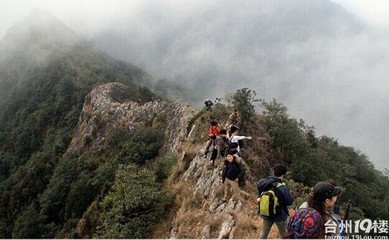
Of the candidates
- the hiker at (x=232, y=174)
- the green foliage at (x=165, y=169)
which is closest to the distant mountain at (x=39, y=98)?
the green foliage at (x=165, y=169)

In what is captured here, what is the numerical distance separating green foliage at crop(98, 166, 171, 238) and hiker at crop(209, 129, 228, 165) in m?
2.80

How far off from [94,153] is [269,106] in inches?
970

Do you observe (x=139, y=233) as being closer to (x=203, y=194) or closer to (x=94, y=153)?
(x=203, y=194)

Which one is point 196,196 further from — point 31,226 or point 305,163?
point 31,226

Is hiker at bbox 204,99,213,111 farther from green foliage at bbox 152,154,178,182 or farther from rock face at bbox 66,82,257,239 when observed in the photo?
green foliage at bbox 152,154,178,182

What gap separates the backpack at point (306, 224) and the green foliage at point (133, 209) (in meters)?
11.5

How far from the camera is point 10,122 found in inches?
4456

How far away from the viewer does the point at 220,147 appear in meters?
17.3

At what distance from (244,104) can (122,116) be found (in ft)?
94.1

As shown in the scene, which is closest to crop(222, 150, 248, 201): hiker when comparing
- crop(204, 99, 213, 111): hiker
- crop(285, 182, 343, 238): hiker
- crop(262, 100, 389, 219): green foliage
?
crop(285, 182, 343, 238): hiker

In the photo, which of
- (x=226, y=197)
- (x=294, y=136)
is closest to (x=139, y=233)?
(x=226, y=197)

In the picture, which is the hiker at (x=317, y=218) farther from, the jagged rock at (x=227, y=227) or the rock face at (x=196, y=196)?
the jagged rock at (x=227, y=227)

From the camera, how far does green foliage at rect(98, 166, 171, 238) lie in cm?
1697

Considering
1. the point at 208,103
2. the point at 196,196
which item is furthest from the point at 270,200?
the point at 208,103
